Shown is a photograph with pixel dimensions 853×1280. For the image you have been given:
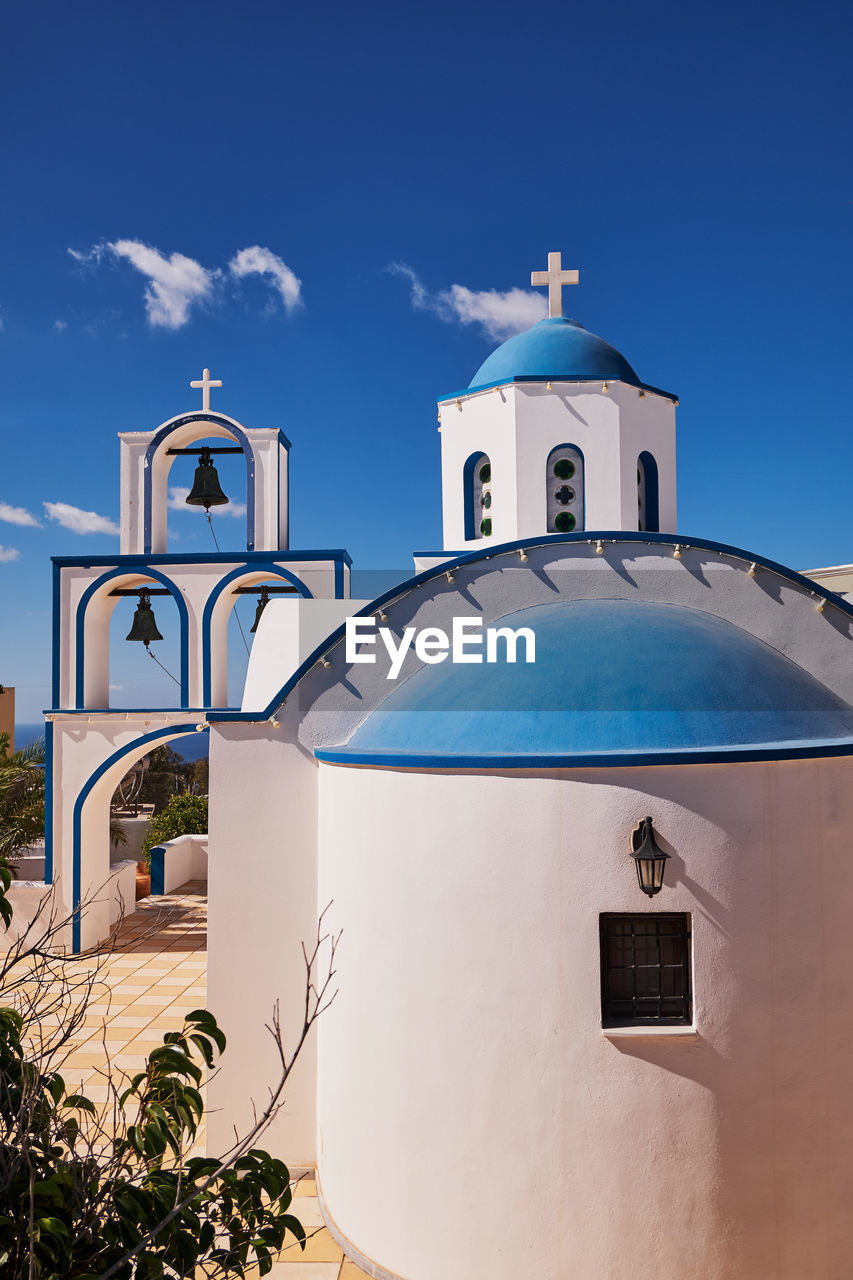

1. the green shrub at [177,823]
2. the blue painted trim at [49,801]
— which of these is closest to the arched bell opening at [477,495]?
the blue painted trim at [49,801]

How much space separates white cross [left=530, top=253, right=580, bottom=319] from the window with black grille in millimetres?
8800

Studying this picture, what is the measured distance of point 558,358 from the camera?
35.6 feet

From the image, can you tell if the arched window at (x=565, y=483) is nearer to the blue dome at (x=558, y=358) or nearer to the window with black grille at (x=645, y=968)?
the blue dome at (x=558, y=358)

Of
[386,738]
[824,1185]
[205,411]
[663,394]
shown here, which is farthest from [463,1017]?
[205,411]

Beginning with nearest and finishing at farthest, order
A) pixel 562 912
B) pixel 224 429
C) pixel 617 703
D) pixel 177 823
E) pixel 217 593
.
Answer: pixel 562 912, pixel 617 703, pixel 224 429, pixel 217 593, pixel 177 823

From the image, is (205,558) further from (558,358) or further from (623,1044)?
(623,1044)

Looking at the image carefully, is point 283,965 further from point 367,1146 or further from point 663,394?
point 663,394

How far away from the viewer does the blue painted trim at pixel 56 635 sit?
43.9ft

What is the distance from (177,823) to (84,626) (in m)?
7.47

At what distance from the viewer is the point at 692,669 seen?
6203 millimetres

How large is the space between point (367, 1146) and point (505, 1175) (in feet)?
3.85

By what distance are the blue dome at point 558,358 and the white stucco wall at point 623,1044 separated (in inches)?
258

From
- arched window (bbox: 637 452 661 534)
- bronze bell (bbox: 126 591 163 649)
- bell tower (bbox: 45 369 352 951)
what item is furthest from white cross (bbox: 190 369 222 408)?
arched window (bbox: 637 452 661 534)

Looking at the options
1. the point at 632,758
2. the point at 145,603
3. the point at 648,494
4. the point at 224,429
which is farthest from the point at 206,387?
the point at 632,758
